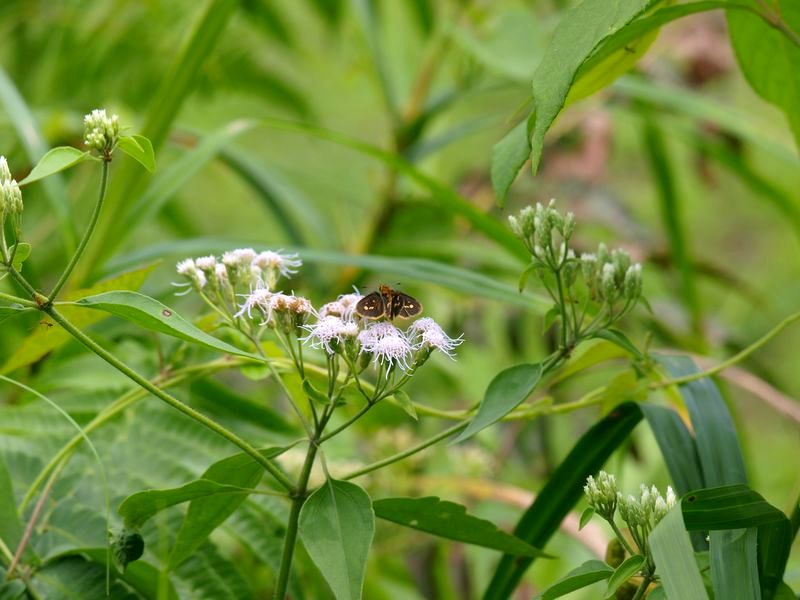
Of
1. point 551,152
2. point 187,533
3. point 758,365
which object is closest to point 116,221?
point 187,533

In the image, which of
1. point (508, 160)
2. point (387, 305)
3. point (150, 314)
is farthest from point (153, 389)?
point (508, 160)

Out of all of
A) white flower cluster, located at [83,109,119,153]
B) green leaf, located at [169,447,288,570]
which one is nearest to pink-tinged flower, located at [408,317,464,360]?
green leaf, located at [169,447,288,570]

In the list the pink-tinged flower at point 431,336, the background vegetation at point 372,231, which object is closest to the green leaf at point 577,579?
the pink-tinged flower at point 431,336

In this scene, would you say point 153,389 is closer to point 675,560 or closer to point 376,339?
point 376,339

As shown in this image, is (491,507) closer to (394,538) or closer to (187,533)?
(394,538)

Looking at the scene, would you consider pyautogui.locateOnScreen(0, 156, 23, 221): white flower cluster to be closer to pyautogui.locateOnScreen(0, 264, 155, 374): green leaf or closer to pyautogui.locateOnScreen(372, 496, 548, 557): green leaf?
pyautogui.locateOnScreen(0, 264, 155, 374): green leaf

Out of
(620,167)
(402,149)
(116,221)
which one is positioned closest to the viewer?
(116,221)

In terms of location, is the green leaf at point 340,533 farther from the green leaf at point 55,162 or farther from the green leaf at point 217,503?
the green leaf at point 55,162
